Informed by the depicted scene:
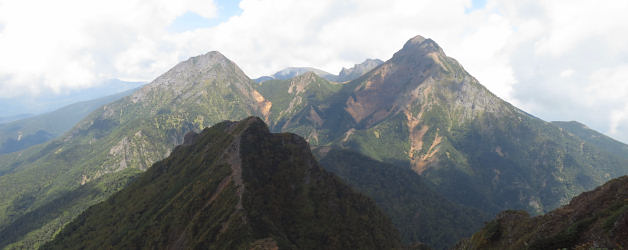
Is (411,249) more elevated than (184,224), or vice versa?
(184,224)

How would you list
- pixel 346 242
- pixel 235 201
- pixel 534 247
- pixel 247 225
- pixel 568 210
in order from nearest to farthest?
pixel 534 247
pixel 568 210
pixel 247 225
pixel 235 201
pixel 346 242

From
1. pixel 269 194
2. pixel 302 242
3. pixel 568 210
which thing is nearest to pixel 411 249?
pixel 302 242

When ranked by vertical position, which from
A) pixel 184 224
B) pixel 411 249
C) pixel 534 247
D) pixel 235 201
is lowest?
pixel 411 249

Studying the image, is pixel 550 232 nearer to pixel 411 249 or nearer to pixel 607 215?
pixel 607 215

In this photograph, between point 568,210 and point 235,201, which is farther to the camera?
point 235,201

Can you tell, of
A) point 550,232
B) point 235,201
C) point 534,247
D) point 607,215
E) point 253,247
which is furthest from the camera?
point 235,201

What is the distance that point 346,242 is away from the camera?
623 ft

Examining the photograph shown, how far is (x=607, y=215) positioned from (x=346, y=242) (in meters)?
149

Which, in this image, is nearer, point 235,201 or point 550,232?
point 550,232

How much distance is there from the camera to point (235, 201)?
6998 inches

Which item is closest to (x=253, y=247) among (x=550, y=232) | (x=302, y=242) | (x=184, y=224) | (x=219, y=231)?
(x=219, y=231)

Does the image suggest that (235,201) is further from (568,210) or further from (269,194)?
(568,210)

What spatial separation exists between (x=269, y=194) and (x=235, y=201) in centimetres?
2402

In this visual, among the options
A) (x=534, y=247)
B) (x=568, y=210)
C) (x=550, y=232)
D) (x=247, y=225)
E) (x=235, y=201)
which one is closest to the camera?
(x=534, y=247)
